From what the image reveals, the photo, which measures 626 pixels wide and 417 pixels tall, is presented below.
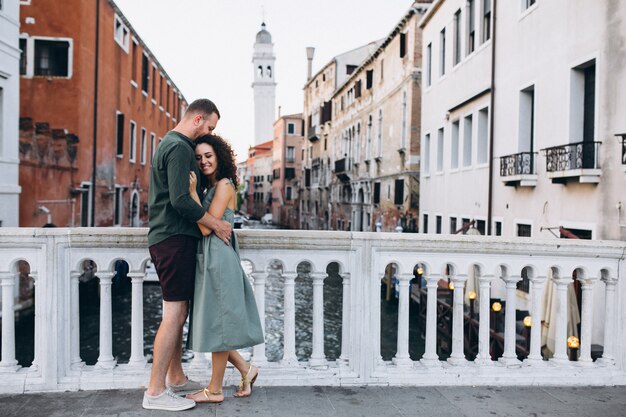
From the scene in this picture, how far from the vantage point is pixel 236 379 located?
333 centimetres

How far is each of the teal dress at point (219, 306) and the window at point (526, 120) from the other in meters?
9.69

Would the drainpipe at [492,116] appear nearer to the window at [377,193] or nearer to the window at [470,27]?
the window at [470,27]

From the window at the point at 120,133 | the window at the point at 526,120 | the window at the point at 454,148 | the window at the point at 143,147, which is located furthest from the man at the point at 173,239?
the window at the point at 143,147

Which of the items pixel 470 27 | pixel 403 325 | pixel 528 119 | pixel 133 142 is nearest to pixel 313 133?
pixel 133 142

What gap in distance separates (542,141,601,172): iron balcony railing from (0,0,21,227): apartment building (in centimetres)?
1044

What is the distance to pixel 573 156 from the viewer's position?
891 centimetres

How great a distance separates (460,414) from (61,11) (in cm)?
1709

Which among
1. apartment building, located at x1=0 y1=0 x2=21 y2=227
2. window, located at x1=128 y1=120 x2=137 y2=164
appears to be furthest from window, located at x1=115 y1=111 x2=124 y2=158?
apartment building, located at x1=0 y1=0 x2=21 y2=227

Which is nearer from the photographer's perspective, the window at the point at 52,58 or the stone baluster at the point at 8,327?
the stone baluster at the point at 8,327

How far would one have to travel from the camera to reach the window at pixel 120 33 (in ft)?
68.3

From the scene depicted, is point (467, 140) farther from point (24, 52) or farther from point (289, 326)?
point (289, 326)

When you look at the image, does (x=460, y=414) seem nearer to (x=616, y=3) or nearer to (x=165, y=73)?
(x=616, y=3)

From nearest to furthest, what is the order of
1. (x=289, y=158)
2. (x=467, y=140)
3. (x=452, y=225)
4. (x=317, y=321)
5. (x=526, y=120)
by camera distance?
1. (x=317, y=321)
2. (x=526, y=120)
3. (x=467, y=140)
4. (x=452, y=225)
5. (x=289, y=158)

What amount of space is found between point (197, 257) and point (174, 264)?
0.40 feet
